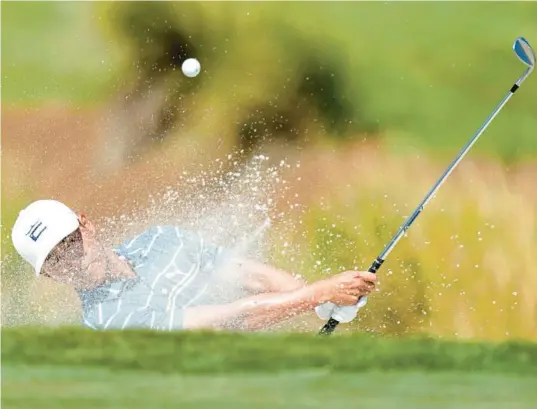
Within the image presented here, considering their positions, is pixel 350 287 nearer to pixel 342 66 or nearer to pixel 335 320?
pixel 335 320

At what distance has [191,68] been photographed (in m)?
3.01

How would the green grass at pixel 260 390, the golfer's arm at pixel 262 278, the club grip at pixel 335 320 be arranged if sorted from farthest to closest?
the golfer's arm at pixel 262 278 < the club grip at pixel 335 320 < the green grass at pixel 260 390

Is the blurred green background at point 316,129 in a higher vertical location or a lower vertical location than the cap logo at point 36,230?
higher

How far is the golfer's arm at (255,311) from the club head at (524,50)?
2.80 ft

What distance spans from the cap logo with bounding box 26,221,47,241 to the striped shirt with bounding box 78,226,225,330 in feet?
0.61

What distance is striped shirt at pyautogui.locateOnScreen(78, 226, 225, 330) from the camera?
2490 millimetres

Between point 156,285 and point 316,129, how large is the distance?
2.41 ft

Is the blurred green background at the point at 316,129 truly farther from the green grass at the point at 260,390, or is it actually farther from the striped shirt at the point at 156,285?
the green grass at the point at 260,390

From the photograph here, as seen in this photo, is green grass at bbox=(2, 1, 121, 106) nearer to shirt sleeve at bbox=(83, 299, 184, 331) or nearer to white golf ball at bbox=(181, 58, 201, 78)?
white golf ball at bbox=(181, 58, 201, 78)

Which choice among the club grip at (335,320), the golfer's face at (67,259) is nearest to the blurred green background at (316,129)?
the golfer's face at (67,259)

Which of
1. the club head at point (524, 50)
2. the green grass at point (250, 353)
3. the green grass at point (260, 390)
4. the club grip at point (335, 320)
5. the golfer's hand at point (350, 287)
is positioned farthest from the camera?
the club head at point (524, 50)

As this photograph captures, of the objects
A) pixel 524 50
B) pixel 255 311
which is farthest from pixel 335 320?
pixel 524 50

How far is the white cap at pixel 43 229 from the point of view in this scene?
2.54 m

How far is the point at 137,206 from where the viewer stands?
3.06 meters
